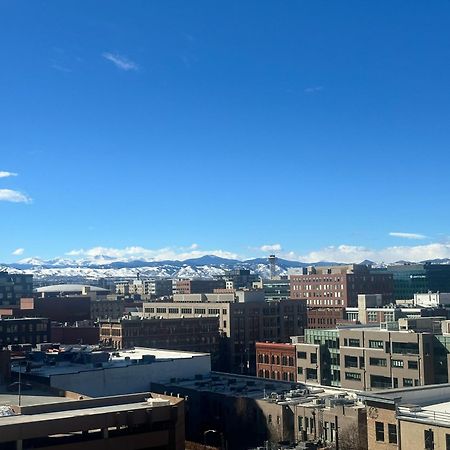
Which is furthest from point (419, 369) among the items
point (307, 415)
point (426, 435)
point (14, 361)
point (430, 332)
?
point (14, 361)

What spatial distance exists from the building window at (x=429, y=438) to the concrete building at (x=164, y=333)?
11612 cm

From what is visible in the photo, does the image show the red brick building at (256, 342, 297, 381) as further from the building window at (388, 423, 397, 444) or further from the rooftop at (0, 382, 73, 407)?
the building window at (388, 423, 397, 444)

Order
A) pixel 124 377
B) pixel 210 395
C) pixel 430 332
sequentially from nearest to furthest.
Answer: pixel 210 395 → pixel 124 377 → pixel 430 332

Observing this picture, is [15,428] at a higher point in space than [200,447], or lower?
higher

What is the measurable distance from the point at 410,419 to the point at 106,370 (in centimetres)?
5096

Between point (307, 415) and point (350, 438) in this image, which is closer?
point (350, 438)

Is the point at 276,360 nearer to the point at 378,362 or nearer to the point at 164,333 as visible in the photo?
the point at 378,362

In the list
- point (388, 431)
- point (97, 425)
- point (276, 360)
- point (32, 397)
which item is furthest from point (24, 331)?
point (97, 425)

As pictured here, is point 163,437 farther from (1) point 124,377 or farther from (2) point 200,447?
(1) point 124,377

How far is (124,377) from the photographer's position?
100 m

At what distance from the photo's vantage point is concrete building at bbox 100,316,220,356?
6634 inches

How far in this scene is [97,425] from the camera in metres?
47.9

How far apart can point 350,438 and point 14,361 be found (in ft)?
193

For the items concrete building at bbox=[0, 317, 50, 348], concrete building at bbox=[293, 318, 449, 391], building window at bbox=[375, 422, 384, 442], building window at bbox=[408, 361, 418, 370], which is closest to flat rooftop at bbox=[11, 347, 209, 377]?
concrete building at bbox=[293, 318, 449, 391]
